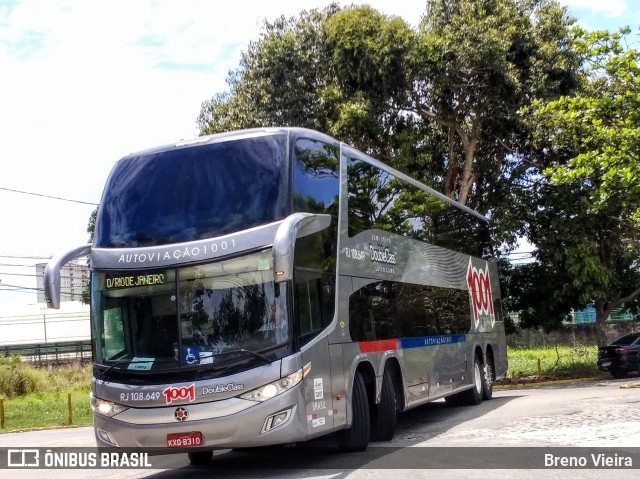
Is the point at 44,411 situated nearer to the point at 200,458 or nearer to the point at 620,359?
the point at 200,458

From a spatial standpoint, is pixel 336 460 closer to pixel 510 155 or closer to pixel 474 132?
pixel 474 132

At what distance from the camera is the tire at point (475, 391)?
18516mm

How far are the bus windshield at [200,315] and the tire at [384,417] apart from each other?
3.38 m

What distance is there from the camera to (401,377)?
43.8ft

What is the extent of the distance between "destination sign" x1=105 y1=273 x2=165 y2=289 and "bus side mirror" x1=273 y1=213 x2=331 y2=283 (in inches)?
59.5

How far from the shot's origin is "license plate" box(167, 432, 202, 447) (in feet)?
30.7

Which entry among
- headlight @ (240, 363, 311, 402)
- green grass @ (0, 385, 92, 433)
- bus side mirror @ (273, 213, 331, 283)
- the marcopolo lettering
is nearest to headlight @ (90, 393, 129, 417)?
the marcopolo lettering

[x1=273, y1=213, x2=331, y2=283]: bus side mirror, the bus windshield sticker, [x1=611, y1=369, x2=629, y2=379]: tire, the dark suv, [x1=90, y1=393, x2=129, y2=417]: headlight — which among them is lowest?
[x1=611, y1=369, x2=629, y2=379]: tire

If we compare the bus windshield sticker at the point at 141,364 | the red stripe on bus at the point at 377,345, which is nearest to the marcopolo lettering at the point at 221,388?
the bus windshield sticker at the point at 141,364

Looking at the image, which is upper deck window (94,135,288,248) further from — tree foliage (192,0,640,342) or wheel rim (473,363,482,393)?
tree foliage (192,0,640,342)

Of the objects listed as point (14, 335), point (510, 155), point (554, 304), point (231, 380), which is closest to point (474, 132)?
point (510, 155)

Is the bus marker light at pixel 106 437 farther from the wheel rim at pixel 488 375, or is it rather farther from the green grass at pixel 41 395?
the green grass at pixel 41 395

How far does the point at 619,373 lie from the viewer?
2809cm

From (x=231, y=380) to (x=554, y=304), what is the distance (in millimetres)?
20666
